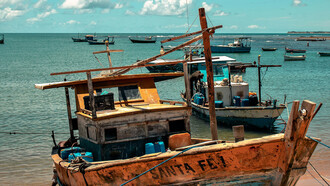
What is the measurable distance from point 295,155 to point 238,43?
8925cm

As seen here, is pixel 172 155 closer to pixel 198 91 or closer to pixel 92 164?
pixel 92 164

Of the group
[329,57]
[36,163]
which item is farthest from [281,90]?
[329,57]

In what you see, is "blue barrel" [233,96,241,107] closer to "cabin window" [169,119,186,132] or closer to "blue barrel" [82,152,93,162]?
"cabin window" [169,119,186,132]

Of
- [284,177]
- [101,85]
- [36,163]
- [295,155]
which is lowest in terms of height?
[36,163]

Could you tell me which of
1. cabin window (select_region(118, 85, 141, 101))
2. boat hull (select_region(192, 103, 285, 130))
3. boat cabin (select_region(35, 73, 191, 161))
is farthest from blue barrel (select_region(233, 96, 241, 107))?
boat cabin (select_region(35, 73, 191, 161))

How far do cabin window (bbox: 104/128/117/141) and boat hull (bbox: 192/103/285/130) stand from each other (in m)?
13.0

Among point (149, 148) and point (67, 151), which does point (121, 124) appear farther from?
point (67, 151)

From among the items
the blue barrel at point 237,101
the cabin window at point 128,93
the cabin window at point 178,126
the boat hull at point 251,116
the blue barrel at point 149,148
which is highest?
the cabin window at point 128,93

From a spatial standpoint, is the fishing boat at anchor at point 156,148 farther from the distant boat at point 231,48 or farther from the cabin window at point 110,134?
the distant boat at point 231,48

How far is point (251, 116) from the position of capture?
22781mm

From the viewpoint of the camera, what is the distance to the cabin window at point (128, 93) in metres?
13.2

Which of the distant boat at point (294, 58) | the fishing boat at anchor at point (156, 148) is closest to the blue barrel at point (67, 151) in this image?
the fishing boat at anchor at point (156, 148)

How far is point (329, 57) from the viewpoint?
3174 inches

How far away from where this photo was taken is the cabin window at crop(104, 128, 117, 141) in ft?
37.3
